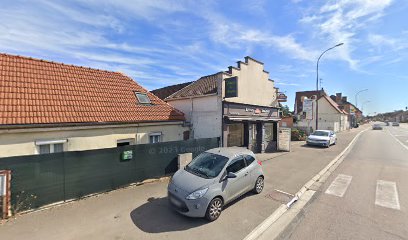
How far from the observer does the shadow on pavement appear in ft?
16.9

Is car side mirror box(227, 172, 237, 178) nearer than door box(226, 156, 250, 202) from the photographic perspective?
Yes

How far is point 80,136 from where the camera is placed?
8742 mm

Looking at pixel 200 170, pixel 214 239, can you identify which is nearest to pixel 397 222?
pixel 214 239

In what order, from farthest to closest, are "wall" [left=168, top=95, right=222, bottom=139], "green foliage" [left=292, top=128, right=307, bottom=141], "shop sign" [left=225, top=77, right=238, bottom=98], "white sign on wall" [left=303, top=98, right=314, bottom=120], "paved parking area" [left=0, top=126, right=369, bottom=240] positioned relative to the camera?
"green foliage" [left=292, top=128, right=307, bottom=141], "white sign on wall" [left=303, top=98, right=314, bottom=120], "wall" [left=168, top=95, right=222, bottom=139], "shop sign" [left=225, top=77, right=238, bottom=98], "paved parking area" [left=0, top=126, right=369, bottom=240]

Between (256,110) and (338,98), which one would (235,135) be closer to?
(256,110)

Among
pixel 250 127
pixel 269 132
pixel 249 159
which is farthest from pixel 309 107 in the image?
pixel 249 159

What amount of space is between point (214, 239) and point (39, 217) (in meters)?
4.70

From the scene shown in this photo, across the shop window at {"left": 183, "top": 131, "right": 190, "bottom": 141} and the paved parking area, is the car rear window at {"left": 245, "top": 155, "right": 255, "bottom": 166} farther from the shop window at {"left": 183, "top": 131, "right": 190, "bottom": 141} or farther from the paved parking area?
the shop window at {"left": 183, "top": 131, "right": 190, "bottom": 141}

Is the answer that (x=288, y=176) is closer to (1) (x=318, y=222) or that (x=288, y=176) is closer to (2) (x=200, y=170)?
(1) (x=318, y=222)

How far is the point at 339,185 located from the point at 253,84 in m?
8.09

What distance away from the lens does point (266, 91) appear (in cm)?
1582

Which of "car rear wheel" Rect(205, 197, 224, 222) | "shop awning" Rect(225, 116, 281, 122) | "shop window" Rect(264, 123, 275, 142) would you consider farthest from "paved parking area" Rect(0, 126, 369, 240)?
"shop window" Rect(264, 123, 275, 142)

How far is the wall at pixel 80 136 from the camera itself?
7.17 m

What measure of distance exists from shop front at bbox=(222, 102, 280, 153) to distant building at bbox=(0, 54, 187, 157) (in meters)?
2.90
